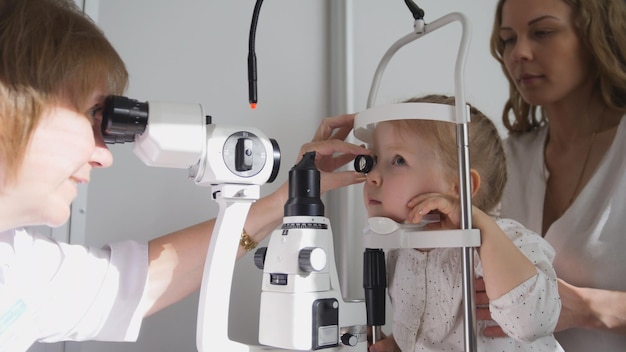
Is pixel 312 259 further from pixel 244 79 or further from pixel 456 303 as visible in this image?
pixel 244 79

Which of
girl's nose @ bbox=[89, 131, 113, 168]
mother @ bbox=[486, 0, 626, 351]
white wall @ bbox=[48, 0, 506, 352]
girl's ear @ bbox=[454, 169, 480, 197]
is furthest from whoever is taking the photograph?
white wall @ bbox=[48, 0, 506, 352]

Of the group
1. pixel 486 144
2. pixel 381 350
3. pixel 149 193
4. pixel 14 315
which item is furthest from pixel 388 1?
pixel 14 315

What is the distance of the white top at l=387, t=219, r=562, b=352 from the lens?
0.82m

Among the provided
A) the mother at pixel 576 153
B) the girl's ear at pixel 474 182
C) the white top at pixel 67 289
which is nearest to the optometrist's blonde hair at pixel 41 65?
the white top at pixel 67 289

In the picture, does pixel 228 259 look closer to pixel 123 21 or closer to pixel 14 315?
pixel 14 315

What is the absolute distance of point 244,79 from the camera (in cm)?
131

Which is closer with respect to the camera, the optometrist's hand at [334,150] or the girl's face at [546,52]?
the optometrist's hand at [334,150]

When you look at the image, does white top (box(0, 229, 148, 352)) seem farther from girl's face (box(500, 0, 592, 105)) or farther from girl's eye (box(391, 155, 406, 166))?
girl's face (box(500, 0, 592, 105))

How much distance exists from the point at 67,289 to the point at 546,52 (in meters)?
1.11

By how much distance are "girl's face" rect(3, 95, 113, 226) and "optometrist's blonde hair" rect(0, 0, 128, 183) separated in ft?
0.05

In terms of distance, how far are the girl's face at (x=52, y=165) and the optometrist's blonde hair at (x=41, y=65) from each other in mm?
16

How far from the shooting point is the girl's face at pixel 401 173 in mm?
936

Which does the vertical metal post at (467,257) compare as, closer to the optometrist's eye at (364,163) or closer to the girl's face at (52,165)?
the optometrist's eye at (364,163)

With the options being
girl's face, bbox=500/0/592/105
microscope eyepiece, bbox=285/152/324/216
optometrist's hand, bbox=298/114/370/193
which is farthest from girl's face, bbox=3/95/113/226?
girl's face, bbox=500/0/592/105
